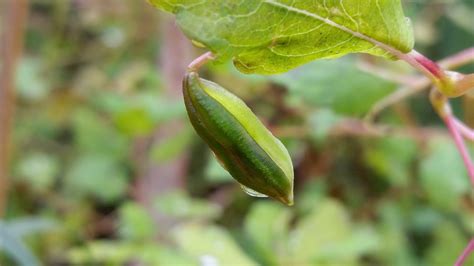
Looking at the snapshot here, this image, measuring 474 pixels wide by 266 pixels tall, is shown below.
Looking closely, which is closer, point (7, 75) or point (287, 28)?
point (287, 28)

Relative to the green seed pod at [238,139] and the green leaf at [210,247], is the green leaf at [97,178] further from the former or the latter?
the green seed pod at [238,139]

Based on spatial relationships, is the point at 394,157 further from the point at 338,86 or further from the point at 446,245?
the point at 338,86

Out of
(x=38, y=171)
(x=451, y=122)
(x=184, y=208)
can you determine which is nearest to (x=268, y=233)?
(x=184, y=208)

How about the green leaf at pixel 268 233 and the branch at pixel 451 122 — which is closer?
the branch at pixel 451 122

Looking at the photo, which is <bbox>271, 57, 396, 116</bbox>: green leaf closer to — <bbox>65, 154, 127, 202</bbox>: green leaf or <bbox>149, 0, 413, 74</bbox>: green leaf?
<bbox>149, 0, 413, 74</bbox>: green leaf

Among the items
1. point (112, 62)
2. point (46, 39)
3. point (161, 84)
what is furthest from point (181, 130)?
point (46, 39)

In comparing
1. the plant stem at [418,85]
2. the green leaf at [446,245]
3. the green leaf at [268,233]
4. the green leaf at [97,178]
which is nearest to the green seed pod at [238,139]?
the plant stem at [418,85]
